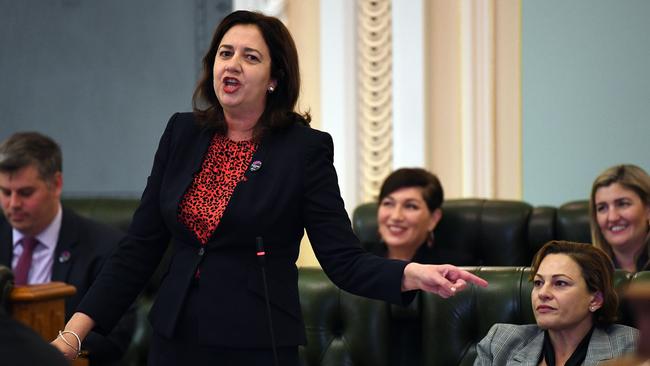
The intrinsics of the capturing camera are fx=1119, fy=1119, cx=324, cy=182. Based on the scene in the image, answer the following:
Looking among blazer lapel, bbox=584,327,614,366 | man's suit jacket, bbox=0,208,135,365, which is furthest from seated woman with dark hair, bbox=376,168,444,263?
blazer lapel, bbox=584,327,614,366

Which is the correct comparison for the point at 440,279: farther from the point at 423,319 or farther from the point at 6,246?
the point at 6,246

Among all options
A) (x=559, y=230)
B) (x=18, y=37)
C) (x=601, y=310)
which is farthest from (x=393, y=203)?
(x=18, y=37)

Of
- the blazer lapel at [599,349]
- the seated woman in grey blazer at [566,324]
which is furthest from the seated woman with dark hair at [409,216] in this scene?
the blazer lapel at [599,349]

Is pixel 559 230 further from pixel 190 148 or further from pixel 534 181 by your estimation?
pixel 190 148

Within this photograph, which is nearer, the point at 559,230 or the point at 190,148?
the point at 190,148

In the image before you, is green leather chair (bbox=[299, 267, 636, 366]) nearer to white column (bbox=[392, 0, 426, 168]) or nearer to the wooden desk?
the wooden desk

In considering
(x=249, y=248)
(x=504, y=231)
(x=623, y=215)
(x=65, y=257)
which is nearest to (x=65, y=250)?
(x=65, y=257)

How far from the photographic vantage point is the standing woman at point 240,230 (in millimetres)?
2264

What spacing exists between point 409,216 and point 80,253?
142 cm

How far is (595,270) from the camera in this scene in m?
3.25

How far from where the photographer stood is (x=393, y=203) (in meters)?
4.78

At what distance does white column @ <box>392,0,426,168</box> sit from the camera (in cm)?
535

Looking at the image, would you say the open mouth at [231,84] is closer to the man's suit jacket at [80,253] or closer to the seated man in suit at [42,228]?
the man's suit jacket at [80,253]

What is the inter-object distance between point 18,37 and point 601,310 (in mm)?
3875
